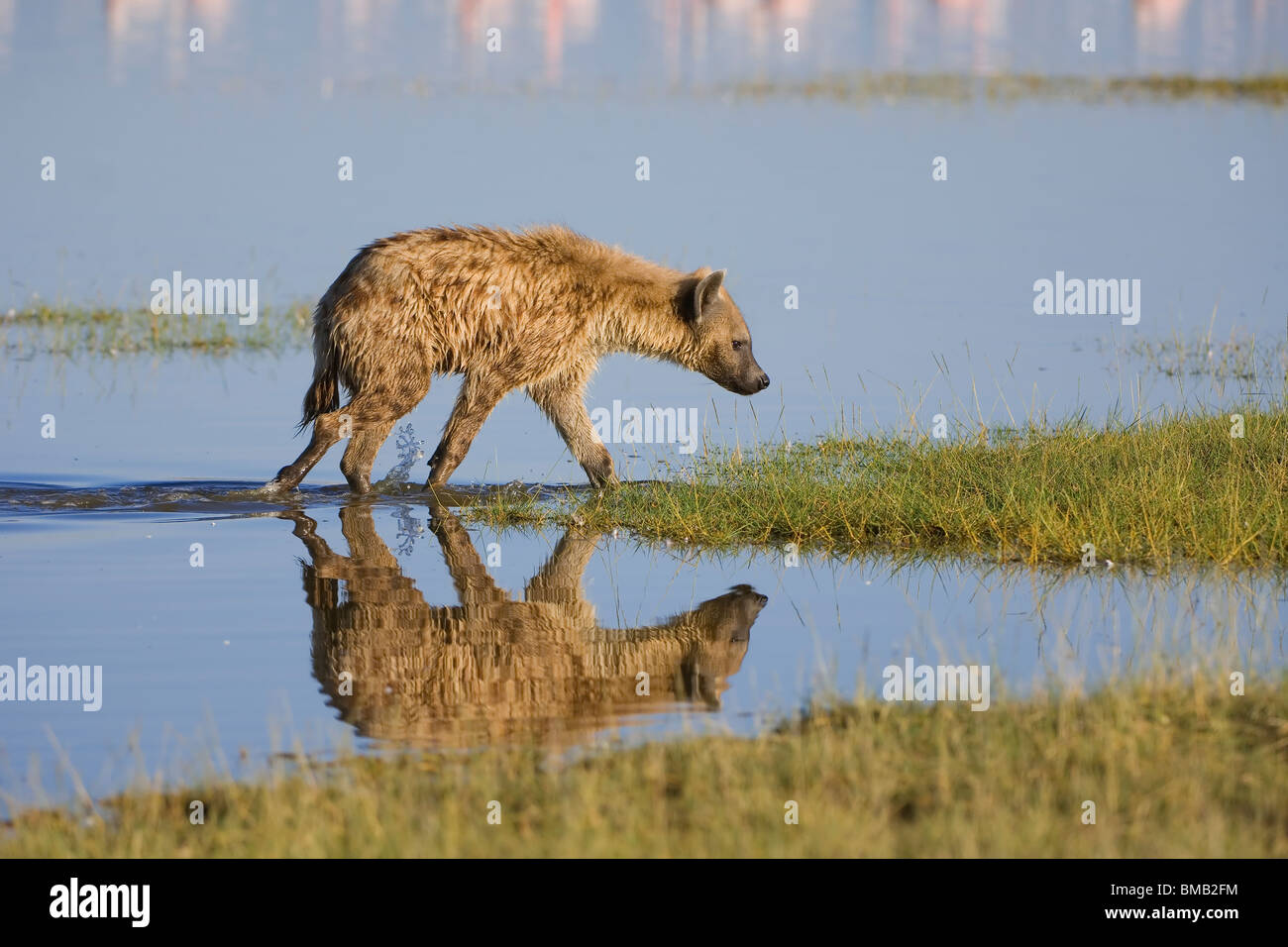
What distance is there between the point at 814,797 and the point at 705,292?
7.46 meters

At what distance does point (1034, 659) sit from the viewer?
8570 millimetres

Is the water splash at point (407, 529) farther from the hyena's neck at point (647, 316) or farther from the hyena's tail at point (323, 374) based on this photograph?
the hyena's neck at point (647, 316)

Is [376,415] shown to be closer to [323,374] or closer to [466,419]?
[323,374]

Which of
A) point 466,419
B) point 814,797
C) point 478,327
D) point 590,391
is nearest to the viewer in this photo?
point 814,797

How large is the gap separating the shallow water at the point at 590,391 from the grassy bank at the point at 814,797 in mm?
497

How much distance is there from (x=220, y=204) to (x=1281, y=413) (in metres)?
17.7

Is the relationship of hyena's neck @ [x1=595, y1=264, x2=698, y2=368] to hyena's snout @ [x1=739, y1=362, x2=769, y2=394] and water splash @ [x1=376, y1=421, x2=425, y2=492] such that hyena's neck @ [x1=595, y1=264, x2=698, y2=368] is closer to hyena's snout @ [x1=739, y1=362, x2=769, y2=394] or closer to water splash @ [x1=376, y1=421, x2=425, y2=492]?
hyena's snout @ [x1=739, y1=362, x2=769, y2=394]

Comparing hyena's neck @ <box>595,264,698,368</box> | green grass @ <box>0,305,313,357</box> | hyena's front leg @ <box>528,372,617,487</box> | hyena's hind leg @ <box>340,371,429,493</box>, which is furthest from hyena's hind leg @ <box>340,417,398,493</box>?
green grass @ <box>0,305,313,357</box>

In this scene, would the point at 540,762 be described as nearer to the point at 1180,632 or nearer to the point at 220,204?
the point at 1180,632

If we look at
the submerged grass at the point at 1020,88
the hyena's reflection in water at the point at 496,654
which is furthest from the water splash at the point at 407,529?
the submerged grass at the point at 1020,88

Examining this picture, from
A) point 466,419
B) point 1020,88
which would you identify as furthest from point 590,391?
point 1020,88

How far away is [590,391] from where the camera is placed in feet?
50.2

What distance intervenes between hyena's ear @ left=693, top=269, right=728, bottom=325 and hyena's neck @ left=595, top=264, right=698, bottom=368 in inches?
4.7

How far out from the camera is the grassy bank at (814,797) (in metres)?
5.93
